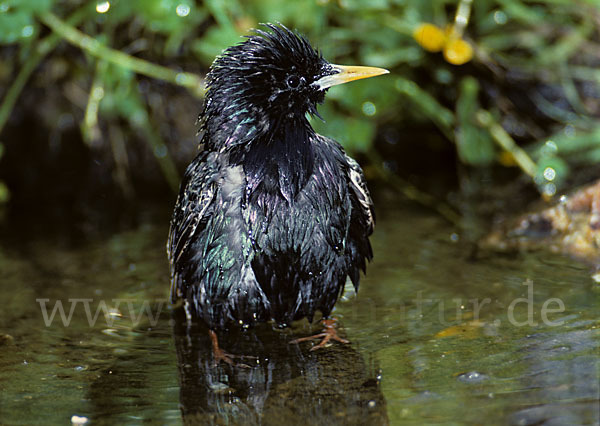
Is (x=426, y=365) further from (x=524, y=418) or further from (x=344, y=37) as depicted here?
(x=344, y=37)

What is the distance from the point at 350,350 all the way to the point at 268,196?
0.82 metres

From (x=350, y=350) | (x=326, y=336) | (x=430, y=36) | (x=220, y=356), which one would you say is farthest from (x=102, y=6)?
(x=350, y=350)

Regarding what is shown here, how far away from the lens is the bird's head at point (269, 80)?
3.70m

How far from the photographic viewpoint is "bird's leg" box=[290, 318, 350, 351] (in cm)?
380

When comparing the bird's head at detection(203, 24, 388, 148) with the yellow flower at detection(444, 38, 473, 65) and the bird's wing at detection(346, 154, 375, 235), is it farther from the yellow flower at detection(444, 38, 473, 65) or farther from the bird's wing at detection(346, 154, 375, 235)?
the yellow flower at detection(444, 38, 473, 65)

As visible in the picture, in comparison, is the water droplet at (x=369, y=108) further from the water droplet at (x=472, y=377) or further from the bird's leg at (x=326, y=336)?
the water droplet at (x=472, y=377)

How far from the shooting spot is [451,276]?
446 centimetres

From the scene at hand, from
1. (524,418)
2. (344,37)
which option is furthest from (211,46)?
(524,418)

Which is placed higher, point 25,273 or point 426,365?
point 25,273

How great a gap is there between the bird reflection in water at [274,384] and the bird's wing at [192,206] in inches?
18.5

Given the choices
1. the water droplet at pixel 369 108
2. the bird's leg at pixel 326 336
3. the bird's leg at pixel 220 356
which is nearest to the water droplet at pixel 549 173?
the water droplet at pixel 369 108

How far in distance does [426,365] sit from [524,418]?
2.19 feet

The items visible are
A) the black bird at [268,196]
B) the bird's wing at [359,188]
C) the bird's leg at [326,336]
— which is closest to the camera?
the black bird at [268,196]

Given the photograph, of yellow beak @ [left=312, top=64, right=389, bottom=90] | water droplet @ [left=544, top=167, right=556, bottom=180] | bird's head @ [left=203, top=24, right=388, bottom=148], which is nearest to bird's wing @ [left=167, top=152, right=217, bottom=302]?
bird's head @ [left=203, top=24, right=388, bottom=148]
